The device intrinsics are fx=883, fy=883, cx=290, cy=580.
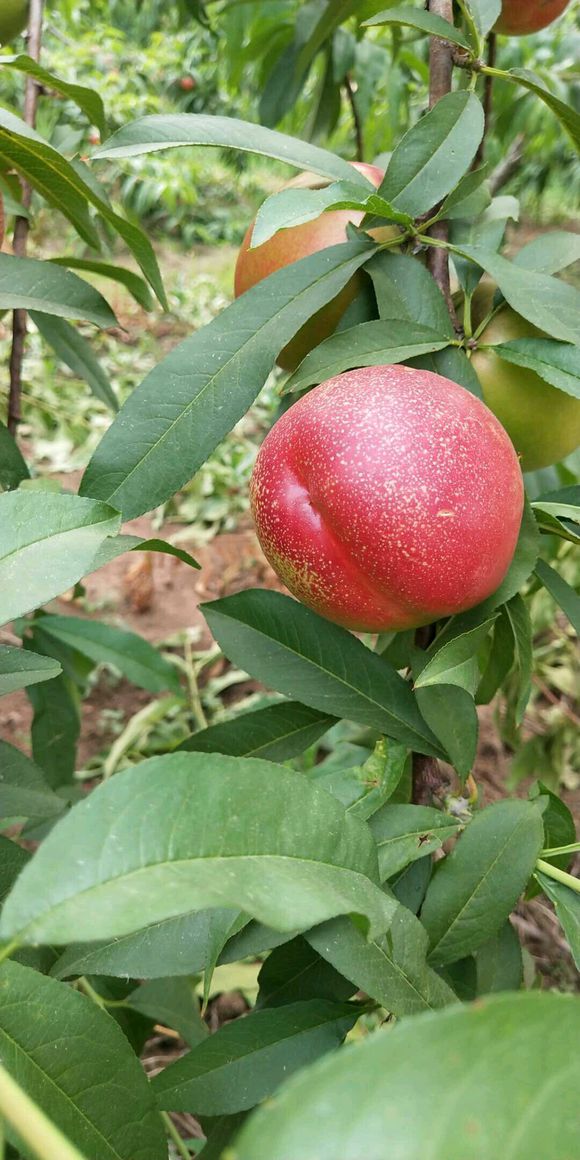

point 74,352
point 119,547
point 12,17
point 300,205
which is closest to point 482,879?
point 119,547

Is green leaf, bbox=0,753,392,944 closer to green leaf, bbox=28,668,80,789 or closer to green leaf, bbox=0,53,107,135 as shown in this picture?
green leaf, bbox=0,53,107,135

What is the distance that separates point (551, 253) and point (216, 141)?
0.25m

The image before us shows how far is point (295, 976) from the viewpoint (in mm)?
553

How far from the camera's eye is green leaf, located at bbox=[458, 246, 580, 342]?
525 mm

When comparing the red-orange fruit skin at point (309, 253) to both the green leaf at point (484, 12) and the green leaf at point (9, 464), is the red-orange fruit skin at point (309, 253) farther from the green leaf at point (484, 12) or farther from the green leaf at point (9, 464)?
the green leaf at point (9, 464)

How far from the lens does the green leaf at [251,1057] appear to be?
1.52 ft

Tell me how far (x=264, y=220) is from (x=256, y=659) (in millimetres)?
275

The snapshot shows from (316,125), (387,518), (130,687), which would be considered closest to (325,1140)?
(387,518)

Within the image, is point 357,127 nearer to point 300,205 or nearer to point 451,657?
point 300,205

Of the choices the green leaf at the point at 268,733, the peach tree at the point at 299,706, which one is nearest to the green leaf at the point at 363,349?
the peach tree at the point at 299,706

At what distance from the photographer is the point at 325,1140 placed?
19cm

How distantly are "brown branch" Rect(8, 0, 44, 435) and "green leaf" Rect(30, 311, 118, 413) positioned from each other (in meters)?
0.04

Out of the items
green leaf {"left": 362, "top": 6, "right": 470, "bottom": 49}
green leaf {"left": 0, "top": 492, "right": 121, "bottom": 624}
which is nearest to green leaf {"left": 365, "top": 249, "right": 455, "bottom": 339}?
green leaf {"left": 362, "top": 6, "right": 470, "bottom": 49}

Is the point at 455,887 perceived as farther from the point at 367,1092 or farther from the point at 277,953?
the point at 367,1092
